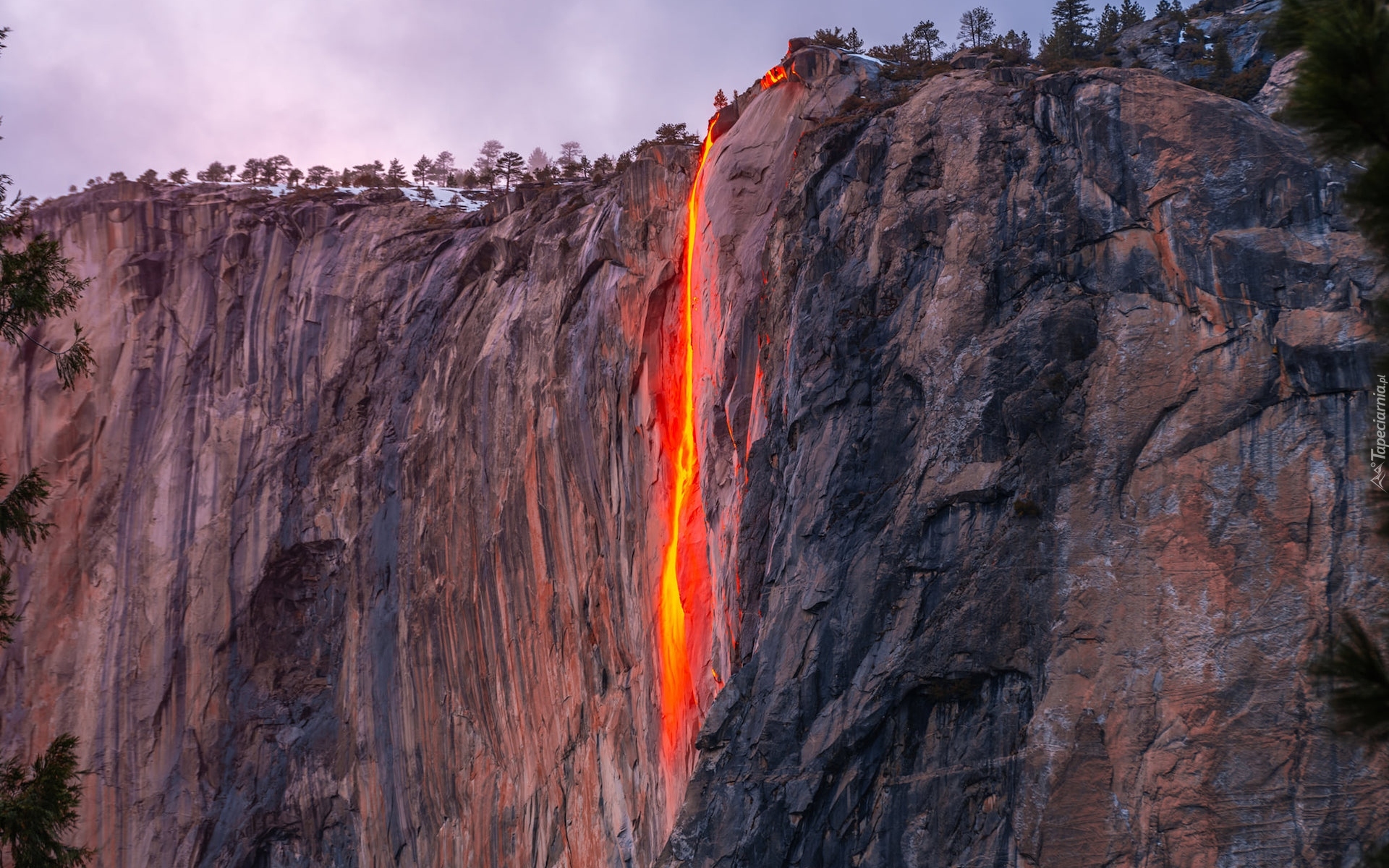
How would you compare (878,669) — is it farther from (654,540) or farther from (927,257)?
(654,540)

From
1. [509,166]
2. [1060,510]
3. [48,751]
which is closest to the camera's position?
[48,751]

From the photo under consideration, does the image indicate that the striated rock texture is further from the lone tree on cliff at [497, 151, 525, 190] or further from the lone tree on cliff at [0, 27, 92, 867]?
the lone tree on cliff at [497, 151, 525, 190]

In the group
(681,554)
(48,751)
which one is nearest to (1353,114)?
(48,751)

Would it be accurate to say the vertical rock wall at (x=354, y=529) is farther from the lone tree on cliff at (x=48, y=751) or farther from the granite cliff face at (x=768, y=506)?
the lone tree on cliff at (x=48, y=751)

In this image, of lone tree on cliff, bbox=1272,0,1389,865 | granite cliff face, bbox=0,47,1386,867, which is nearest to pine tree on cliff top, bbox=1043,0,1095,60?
granite cliff face, bbox=0,47,1386,867

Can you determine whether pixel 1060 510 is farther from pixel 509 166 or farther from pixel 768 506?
pixel 509 166

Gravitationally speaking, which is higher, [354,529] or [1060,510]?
[354,529]

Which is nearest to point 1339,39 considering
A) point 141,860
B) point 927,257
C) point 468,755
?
point 927,257
